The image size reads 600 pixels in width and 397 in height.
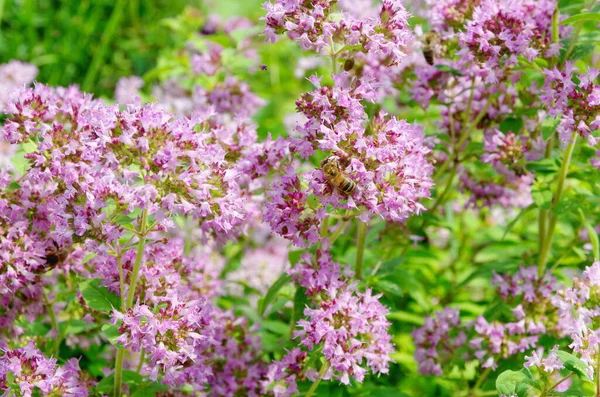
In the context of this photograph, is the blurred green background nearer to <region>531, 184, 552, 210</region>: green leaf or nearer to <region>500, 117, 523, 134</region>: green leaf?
<region>500, 117, 523, 134</region>: green leaf

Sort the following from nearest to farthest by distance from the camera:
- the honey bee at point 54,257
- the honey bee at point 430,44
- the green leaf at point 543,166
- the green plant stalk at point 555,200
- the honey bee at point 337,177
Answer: the honey bee at point 337,177 → the honey bee at point 54,257 → the green plant stalk at point 555,200 → the green leaf at point 543,166 → the honey bee at point 430,44

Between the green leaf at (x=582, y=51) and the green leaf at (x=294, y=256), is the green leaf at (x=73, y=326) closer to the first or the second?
the green leaf at (x=294, y=256)

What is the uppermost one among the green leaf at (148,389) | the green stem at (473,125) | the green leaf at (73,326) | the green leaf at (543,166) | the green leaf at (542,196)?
the green stem at (473,125)

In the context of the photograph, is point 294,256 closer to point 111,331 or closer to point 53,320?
point 111,331

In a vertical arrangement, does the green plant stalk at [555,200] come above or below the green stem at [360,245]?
above

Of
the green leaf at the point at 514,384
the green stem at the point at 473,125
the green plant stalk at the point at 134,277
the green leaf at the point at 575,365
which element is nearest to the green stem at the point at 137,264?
the green plant stalk at the point at 134,277

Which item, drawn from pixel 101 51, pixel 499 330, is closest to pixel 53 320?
pixel 499 330

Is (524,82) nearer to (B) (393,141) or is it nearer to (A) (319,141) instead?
(B) (393,141)
